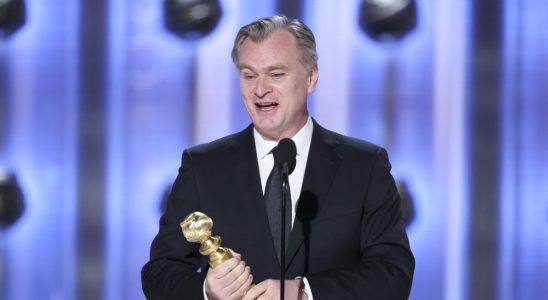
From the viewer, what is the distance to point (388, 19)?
2.50m

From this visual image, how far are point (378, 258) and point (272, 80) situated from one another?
0.42 meters

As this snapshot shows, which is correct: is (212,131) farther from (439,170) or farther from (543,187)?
(543,187)

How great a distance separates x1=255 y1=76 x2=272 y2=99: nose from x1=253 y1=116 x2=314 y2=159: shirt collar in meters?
0.13

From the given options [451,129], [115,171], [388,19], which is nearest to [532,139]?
[451,129]

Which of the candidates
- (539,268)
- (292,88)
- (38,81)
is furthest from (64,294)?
(539,268)

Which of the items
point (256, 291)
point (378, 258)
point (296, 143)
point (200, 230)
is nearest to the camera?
point (200, 230)

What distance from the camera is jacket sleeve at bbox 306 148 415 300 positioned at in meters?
1.68

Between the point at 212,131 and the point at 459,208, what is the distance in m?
0.72

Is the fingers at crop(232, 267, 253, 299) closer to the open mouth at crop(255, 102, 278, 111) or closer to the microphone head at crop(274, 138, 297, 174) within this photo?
the microphone head at crop(274, 138, 297, 174)

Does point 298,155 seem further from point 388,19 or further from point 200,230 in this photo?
point 388,19

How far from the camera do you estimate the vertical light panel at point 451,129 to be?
2.50m

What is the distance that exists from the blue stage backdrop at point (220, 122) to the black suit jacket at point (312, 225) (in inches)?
24.7

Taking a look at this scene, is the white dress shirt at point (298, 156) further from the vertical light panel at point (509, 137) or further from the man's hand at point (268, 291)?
the vertical light panel at point (509, 137)

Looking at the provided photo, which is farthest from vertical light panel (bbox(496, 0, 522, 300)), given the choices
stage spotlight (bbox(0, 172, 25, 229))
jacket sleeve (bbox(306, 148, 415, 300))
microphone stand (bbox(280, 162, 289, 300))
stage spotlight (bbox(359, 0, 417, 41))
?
stage spotlight (bbox(0, 172, 25, 229))
